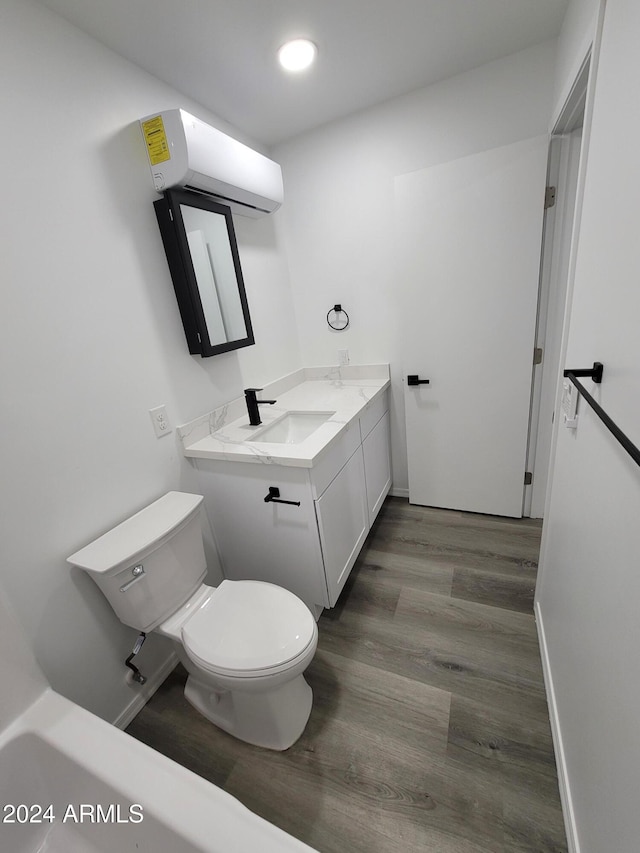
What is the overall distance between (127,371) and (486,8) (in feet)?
6.36

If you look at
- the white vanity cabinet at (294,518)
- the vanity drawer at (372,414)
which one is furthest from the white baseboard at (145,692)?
Result: the vanity drawer at (372,414)

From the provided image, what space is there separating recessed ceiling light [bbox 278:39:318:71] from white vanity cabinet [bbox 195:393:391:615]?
156cm

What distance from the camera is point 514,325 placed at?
1852mm

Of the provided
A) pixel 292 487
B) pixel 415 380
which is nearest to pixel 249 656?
pixel 292 487

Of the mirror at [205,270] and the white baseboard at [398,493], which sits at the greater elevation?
the mirror at [205,270]

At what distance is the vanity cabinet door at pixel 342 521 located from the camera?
1474 millimetres

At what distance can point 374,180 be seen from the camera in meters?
1.99

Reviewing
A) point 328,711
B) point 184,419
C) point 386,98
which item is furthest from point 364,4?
point 328,711

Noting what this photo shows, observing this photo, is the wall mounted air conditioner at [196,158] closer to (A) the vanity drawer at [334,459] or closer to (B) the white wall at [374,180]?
(B) the white wall at [374,180]

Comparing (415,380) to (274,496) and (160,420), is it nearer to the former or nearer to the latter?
(274,496)

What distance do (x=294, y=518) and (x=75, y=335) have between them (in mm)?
1040

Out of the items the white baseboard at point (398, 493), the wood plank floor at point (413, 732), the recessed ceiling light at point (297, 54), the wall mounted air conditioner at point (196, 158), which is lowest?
the wood plank floor at point (413, 732)

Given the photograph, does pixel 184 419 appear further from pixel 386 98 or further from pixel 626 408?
pixel 386 98

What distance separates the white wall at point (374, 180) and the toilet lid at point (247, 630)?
152 cm
